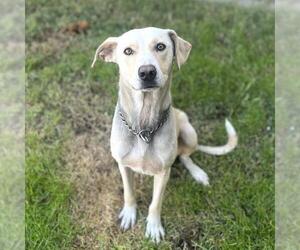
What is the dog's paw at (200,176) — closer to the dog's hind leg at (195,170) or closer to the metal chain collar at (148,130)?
the dog's hind leg at (195,170)

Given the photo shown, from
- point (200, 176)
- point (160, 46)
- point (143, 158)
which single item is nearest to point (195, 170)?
point (200, 176)

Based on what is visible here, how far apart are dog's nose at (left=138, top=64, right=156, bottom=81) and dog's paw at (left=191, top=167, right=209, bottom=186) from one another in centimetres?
143

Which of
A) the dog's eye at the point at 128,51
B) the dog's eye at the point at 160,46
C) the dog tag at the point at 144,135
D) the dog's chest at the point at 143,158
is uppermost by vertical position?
the dog's eye at the point at 160,46

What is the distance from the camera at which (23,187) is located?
13.7 ft

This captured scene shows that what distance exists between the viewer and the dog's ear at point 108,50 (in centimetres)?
336

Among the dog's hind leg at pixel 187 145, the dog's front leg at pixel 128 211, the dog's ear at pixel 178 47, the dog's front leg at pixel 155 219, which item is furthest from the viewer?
the dog's hind leg at pixel 187 145

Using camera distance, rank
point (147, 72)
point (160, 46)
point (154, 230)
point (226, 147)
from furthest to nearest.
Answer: point (226, 147), point (154, 230), point (160, 46), point (147, 72)

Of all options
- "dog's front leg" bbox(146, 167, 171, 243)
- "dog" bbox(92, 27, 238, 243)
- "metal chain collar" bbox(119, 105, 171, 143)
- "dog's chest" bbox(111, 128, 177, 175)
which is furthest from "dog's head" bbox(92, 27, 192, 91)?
"dog's front leg" bbox(146, 167, 171, 243)

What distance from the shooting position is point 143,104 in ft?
11.1

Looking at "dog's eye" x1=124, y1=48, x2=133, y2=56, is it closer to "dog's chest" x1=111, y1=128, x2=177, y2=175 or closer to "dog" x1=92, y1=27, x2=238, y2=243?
"dog" x1=92, y1=27, x2=238, y2=243

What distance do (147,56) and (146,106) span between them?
408mm

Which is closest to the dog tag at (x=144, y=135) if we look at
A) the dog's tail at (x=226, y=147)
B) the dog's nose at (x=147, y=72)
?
the dog's nose at (x=147, y=72)

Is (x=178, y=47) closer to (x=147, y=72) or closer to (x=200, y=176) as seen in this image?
(x=147, y=72)

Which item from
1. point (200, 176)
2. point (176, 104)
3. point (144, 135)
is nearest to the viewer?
point (144, 135)
